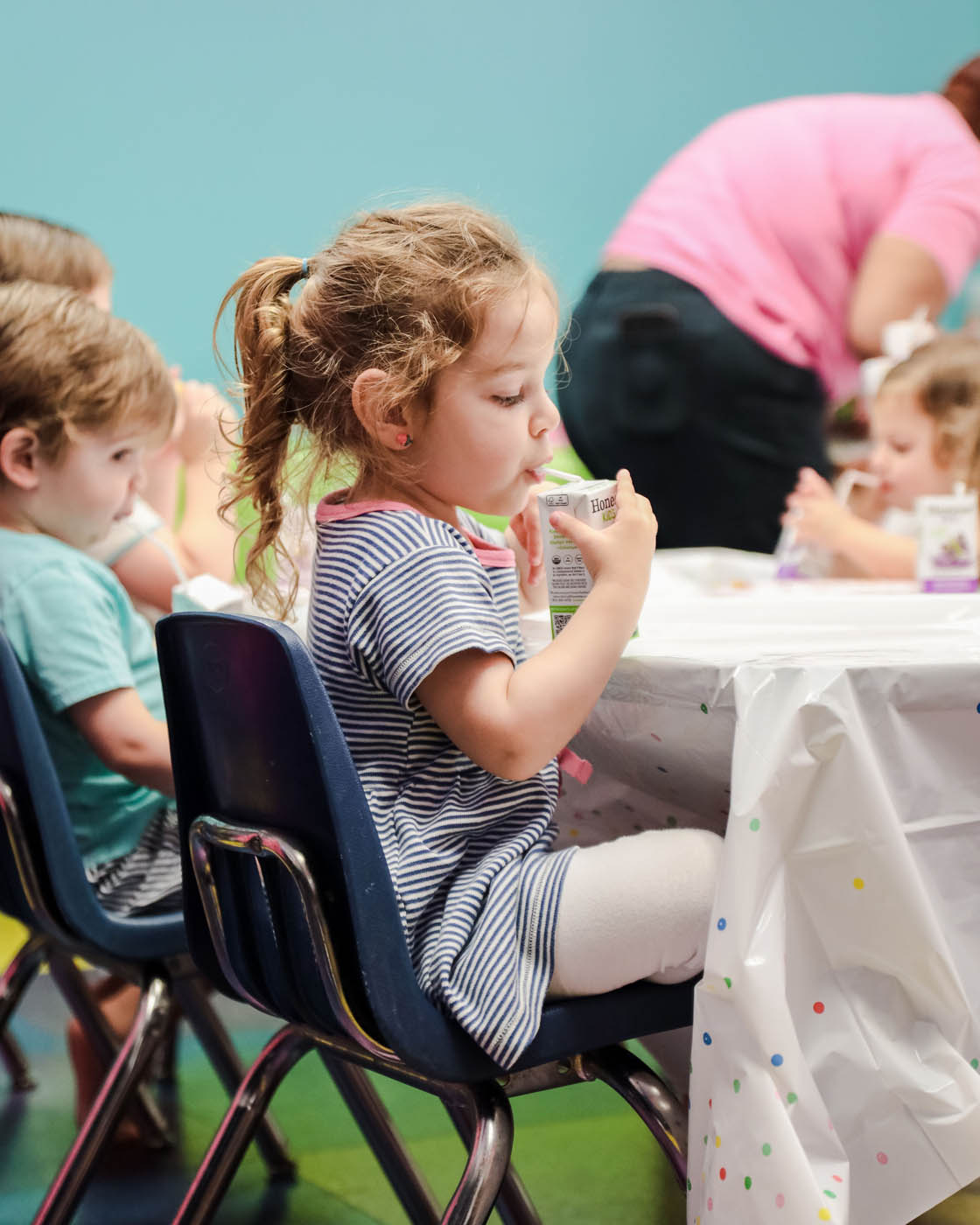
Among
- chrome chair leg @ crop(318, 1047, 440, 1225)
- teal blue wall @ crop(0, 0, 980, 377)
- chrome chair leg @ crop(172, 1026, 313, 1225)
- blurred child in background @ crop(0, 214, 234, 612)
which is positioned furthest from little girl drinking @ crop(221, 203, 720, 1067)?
teal blue wall @ crop(0, 0, 980, 377)

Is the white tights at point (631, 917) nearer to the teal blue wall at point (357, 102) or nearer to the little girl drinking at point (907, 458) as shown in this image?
the little girl drinking at point (907, 458)

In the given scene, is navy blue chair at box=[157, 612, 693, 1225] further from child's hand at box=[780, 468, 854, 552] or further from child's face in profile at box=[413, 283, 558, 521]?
child's hand at box=[780, 468, 854, 552]

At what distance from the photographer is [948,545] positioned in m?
1.73

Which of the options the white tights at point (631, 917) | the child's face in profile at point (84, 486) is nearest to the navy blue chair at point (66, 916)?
the child's face in profile at point (84, 486)

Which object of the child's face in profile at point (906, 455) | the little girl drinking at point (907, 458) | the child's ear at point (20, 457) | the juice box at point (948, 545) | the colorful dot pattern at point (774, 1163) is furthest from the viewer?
the child's face in profile at point (906, 455)

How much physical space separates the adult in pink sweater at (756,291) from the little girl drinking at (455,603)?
93.8 inches

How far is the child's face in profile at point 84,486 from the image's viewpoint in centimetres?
144

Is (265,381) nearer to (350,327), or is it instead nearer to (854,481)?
(350,327)

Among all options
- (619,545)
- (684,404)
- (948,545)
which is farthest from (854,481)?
(619,545)

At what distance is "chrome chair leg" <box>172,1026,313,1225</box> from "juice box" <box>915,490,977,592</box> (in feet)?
3.45

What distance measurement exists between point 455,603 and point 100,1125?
633 mm

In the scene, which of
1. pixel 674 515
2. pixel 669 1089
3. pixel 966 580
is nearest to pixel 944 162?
pixel 674 515

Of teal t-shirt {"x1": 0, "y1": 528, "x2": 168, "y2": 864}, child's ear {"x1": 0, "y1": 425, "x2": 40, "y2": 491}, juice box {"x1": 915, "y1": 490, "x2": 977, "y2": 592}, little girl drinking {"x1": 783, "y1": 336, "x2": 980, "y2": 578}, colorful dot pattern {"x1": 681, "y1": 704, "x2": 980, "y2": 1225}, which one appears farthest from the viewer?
little girl drinking {"x1": 783, "y1": 336, "x2": 980, "y2": 578}

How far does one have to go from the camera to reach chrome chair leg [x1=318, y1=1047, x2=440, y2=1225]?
1.17 metres
